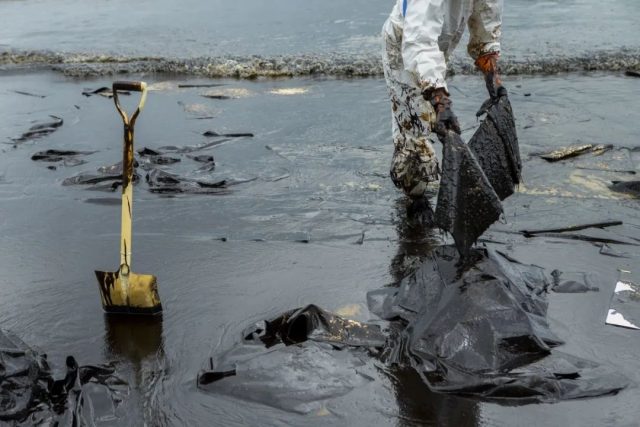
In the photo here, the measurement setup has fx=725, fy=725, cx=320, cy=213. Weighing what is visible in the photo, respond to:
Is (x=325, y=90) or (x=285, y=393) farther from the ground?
(x=325, y=90)

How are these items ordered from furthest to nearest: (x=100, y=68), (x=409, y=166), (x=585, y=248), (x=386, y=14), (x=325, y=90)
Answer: (x=386, y=14) → (x=100, y=68) → (x=325, y=90) → (x=409, y=166) → (x=585, y=248)

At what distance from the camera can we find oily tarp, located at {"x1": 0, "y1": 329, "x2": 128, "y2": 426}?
312 centimetres

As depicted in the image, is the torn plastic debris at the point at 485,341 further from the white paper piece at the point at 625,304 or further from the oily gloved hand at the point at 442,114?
the oily gloved hand at the point at 442,114

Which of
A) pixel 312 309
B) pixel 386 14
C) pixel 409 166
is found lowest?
pixel 312 309

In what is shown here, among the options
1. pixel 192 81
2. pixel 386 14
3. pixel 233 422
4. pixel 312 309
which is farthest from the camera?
pixel 386 14

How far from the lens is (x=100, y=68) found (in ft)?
40.1

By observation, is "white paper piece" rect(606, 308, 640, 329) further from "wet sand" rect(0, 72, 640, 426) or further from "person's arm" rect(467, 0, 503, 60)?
"person's arm" rect(467, 0, 503, 60)

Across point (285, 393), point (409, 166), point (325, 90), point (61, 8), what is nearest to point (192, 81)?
point (325, 90)

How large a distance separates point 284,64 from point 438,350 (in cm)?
887

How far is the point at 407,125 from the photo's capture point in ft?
17.1

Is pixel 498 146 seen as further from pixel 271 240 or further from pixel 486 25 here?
pixel 271 240

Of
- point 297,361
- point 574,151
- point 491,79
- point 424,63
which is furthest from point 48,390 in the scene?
point 574,151

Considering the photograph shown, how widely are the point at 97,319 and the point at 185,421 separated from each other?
1153 millimetres

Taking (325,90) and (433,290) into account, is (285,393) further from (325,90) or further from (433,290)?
(325,90)
